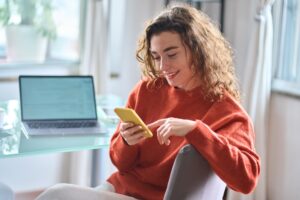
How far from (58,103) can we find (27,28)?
38.6 inches

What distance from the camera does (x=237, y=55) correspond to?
8.80 feet

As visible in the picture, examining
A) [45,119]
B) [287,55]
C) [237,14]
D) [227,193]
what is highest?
[237,14]

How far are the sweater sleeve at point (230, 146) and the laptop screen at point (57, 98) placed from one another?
637 mm

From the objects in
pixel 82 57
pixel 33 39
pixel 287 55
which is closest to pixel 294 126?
pixel 287 55

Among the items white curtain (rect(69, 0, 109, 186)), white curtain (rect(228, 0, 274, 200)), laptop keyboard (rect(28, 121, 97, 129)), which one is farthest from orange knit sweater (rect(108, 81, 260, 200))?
white curtain (rect(69, 0, 109, 186))

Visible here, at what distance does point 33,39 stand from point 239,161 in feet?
5.83

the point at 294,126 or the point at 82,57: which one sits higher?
the point at 82,57

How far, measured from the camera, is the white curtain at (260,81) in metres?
2.42

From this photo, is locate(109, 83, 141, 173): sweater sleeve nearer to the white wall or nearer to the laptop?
the laptop

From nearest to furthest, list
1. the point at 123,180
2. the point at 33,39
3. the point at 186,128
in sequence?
the point at 186,128
the point at 123,180
the point at 33,39

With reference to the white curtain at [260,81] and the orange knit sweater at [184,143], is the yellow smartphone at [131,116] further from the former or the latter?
the white curtain at [260,81]

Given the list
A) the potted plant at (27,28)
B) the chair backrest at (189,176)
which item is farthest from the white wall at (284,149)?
the potted plant at (27,28)

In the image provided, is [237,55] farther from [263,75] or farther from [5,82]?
[5,82]

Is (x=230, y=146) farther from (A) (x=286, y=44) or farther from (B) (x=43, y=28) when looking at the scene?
(B) (x=43, y=28)
